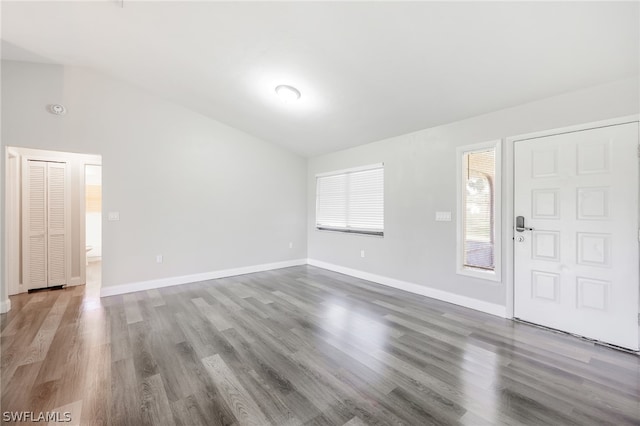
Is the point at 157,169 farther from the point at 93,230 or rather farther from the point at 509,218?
the point at 509,218

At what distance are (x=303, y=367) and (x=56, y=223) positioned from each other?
4.68m

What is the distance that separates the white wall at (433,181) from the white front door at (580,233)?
0.70 feet

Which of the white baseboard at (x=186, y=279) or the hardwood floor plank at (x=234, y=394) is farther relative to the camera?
the white baseboard at (x=186, y=279)

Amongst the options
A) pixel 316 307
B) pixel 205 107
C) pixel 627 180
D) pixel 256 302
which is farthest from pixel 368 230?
pixel 205 107

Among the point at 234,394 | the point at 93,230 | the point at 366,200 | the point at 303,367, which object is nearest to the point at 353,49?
the point at 366,200

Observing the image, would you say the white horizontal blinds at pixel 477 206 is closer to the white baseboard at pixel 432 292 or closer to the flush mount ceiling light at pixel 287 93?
the white baseboard at pixel 432 292

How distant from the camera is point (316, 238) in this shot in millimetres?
5973

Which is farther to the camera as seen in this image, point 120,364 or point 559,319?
point 559,319

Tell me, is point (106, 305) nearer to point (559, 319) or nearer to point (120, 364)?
point (120, 364)

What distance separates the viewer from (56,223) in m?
4.26

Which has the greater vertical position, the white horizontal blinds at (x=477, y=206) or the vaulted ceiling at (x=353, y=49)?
the vaulted ceiling at (x=353, y=49)

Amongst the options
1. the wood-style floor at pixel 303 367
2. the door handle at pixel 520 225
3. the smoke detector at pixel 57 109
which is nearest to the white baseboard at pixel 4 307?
the wood-style floor at pixel 303 367

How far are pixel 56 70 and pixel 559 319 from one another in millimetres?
6814

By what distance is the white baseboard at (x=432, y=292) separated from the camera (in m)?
3.25
